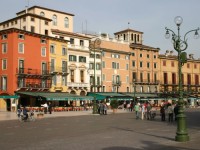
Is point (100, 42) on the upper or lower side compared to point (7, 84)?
upper

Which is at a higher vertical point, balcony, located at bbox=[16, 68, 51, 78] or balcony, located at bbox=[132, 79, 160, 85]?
balcony, located at bbox=[16, 68, 51, 78]

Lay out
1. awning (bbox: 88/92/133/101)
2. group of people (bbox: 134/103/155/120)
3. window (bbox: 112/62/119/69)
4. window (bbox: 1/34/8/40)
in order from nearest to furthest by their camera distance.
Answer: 1. group of people (bbox: 134/103/155/120)
2. window (bbox: 1/34/8/40)
3. awning (bbox: 88/92/133/101)
4. window (bbox: 112/62/119/69)

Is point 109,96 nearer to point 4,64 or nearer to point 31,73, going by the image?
point 31,73

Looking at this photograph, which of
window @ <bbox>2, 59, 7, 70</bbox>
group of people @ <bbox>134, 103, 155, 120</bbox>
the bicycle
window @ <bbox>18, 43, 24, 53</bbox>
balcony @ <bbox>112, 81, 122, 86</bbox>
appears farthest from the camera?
balcony @ <bbox>112, 81, 122, 86</bbox>

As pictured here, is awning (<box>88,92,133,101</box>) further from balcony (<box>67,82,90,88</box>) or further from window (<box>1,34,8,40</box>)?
window (<box>1,34,8,40</box>)

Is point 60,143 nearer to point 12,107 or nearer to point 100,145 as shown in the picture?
point 100,145

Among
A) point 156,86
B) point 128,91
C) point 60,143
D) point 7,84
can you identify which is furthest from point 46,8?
point 60,143

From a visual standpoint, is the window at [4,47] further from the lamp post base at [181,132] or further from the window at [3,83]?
the lamp post base at [181,132]

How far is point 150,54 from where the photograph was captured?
268ft

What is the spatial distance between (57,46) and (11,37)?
30.1ft

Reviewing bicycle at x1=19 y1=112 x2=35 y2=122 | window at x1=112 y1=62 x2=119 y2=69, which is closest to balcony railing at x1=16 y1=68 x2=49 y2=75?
window at x1=112 y1=62 x2=119 y2=69

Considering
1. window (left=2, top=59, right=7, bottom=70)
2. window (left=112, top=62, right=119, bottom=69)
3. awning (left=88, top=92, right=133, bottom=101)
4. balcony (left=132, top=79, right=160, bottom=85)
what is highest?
Result: window (left=112, top=62, right=119, bottom=69)

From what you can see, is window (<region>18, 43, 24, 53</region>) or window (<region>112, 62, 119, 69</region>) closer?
window (<region>18, 43, 24, 53</region>)

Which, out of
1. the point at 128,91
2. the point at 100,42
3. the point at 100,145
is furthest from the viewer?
the point at 128,91
